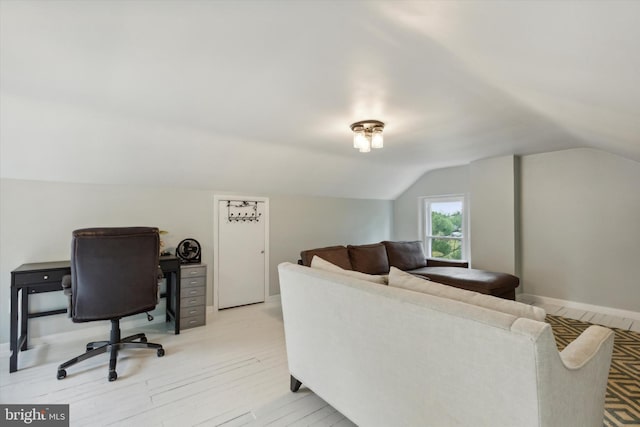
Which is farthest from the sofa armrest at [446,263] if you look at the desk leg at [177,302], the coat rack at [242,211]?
the desk leg at [177,302]

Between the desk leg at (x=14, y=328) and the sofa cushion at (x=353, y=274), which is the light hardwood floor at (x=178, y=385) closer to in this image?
the desk leg at (x=14, y=328)

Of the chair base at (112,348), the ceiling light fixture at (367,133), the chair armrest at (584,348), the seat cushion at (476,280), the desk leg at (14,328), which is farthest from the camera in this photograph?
the seat cushion at (476,280)

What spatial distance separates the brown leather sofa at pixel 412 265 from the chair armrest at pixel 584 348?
228cm

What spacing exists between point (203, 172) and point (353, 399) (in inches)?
123

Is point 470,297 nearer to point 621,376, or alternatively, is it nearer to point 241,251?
point 621,376

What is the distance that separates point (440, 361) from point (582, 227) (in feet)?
13.8

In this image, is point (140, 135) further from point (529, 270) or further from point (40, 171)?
point (529, 270)

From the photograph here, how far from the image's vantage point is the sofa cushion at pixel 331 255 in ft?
12.4

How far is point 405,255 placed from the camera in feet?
15.6

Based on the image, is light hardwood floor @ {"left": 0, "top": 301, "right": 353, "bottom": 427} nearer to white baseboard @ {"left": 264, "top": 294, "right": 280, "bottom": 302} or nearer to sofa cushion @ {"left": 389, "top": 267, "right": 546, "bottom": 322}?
sofa cushion @ {"left": 389, "top": 267, "right": 546, "bottom": 322}

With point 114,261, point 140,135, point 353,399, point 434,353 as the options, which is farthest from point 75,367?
point 434,353

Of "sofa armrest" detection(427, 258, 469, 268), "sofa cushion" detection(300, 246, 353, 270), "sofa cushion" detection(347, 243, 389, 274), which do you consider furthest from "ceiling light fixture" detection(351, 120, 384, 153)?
"sofa armrest" detection(427, 258, 469, 268)

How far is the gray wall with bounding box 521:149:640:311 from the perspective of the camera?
3717 millimetres

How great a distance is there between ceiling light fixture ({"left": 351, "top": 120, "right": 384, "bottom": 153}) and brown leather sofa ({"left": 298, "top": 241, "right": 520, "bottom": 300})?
1544 mm
